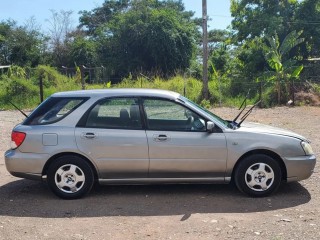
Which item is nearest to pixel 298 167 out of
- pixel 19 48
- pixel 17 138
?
pixel 17 138

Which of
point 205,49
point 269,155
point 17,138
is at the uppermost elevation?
point 205,49

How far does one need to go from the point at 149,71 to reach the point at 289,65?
640 inches

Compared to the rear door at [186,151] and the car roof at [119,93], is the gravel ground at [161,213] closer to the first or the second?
the rear door at [186,151]

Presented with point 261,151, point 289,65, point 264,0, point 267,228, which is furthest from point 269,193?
point 264,0

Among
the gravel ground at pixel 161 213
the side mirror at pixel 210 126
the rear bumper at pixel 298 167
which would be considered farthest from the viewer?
the rear bumper at pixel 298 167

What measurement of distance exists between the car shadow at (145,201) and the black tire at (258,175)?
13 centimetres

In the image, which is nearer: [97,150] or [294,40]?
Result: [97,150]

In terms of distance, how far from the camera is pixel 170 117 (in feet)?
20.5

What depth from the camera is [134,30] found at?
36594 mm

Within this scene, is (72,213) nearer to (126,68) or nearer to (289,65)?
(289,65)

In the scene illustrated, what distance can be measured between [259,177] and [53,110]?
3.10m

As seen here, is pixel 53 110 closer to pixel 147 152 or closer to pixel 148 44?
pixel 147 152

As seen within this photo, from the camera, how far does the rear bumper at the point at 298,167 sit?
235 inches

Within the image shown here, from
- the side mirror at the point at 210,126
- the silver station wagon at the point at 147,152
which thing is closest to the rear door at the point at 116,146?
the silver station wagon at the point at 147,152
